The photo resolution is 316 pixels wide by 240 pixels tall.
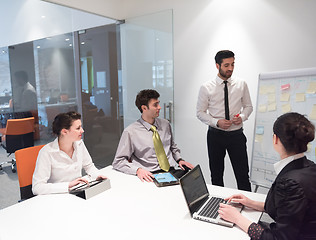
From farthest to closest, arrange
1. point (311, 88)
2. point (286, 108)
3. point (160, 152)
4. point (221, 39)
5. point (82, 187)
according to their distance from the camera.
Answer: point (221, 39) → point (286, 108) → point (311, 88) → point (160, 152) → point (82, 187)

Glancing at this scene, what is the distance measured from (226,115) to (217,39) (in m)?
1.15

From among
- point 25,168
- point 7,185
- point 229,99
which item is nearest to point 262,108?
point 229,99

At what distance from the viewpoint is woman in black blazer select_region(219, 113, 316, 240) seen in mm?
1109

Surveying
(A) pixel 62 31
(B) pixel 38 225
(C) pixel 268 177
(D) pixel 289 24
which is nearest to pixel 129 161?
(B) pixel 38 225

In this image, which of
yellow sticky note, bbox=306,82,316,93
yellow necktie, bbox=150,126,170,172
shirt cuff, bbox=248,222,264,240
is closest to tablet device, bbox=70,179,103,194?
yellow necktie, bbox=150,126,170,172

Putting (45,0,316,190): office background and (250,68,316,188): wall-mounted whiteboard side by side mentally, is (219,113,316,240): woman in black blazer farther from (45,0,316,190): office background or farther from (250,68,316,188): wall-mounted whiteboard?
(45,0,316,190): office background

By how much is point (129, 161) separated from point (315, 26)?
240 cm

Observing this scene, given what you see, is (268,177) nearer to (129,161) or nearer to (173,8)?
(129,161)

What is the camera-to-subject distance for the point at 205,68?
11.8ft

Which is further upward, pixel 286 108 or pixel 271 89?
pixel 271 89

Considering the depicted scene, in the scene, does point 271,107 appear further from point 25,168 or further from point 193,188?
point 25,168

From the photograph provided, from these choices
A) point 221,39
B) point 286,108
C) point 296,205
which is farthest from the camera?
point 221,39

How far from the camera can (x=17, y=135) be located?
2.96 metres

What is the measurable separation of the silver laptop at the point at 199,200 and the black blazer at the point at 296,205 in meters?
0.25
